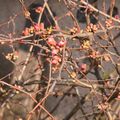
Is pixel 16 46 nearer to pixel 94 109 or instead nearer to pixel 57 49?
pixel 94 109

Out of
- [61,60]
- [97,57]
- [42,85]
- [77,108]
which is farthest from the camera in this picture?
[77,108]

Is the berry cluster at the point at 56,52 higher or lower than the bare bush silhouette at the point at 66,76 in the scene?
higher

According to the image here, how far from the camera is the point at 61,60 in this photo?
9.76 feet

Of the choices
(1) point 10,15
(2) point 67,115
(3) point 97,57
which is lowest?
(2) point 67,115

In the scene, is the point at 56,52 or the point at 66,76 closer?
the point at 56,52

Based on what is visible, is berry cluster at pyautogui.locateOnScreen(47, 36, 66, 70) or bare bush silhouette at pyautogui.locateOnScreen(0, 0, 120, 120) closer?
berry cluster at pyautogui.locateOnScreen(47, 36, 66, 70)

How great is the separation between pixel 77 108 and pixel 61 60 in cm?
178

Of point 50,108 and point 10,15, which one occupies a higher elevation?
point 10,15

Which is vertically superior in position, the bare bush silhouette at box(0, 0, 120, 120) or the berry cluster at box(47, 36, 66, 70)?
the berry cluster at box(47, 36, 66, 70)

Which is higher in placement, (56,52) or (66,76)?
(56,52)

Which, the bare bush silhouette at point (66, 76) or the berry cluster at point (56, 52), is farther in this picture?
the bare bush silhouette at point (66, 76)

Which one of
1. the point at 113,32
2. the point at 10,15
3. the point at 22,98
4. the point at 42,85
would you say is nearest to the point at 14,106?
the point at 22,98

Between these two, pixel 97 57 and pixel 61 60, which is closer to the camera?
pixel 61 60

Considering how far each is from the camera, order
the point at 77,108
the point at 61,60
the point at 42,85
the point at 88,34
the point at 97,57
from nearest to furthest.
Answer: the point at 61,60 → the point at 88,34 → the point at 97,57 → the point at 42,85 → the point at 77,108
